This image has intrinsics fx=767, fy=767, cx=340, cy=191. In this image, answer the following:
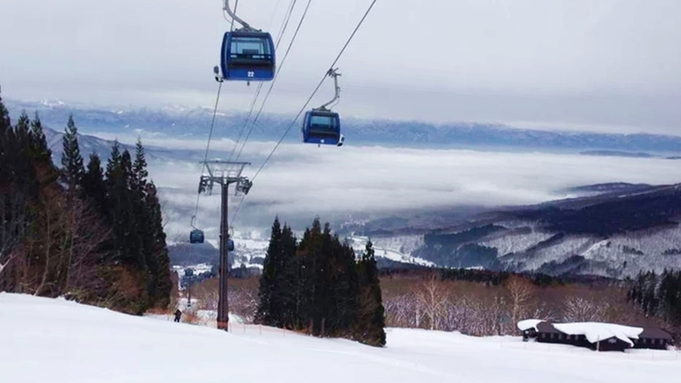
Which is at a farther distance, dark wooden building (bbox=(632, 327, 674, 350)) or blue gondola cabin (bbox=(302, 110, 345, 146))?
dark wooden building (bbox=(632, 327, 674, 350))

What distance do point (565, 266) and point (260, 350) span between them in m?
150

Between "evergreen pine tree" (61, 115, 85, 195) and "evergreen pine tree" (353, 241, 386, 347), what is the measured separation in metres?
16.1

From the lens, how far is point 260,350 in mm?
12641

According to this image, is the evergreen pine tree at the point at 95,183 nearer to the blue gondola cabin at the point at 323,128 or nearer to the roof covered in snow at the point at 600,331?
the blue gondola cabin at the point at 323,128

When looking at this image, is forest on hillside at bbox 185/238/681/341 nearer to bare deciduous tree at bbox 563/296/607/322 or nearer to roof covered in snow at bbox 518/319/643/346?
bare deciduous tree at bbox 563/296/607/322

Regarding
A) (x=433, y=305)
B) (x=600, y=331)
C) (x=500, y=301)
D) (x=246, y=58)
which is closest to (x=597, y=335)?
(x=600, y=331)

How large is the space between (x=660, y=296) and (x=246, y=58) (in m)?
79.9

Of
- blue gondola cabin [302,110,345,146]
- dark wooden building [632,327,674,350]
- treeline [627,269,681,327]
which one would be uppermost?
blue gondola cabin [302,110,345,146]

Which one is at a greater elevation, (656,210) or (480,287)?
(656,210)

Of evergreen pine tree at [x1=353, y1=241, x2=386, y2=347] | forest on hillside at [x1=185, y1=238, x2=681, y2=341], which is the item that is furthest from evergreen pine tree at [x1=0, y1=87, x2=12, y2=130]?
forest on hillside at [x1=185, y1=238, x2=681, y2=341]

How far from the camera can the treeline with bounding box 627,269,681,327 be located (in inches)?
3034

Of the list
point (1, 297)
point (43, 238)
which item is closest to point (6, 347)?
point (1, 297)

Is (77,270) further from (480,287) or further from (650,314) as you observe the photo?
(480,287)

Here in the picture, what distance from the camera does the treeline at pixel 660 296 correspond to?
253ft
